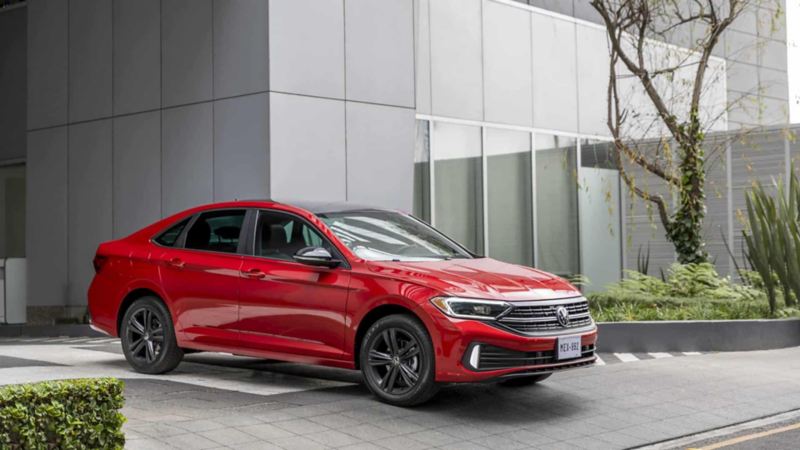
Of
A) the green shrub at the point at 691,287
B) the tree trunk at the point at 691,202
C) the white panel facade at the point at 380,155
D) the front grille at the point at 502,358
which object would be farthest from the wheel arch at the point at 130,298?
the tree trunk at the point at 691,202

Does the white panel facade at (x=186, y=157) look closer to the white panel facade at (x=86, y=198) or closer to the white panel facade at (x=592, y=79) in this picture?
the white panel facade at (x=86, y=198)

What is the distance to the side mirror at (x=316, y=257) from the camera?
8883mm

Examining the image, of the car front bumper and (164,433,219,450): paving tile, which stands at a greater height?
the car front bumper

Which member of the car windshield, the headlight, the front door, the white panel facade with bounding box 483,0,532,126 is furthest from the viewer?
the white panel facade with bounding box 483,0,532,126

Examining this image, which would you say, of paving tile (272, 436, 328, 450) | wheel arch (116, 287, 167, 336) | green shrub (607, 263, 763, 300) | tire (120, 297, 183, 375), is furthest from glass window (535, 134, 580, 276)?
paving tile (272, 436, 328, 450)

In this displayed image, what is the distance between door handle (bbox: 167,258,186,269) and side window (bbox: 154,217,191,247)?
270mm

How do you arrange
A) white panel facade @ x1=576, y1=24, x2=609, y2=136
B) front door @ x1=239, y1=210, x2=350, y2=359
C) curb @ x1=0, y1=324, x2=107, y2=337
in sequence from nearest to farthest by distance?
1. front door @ x1=239, y1=210, x2=350, y2=359
2. curb @ x1=0, y1=324, x2=107, y2=337
3. white panel facade @ x1=576, y1=24, x2=609, y2=136

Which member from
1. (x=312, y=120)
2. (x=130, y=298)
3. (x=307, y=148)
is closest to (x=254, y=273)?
(x=130, y=298)

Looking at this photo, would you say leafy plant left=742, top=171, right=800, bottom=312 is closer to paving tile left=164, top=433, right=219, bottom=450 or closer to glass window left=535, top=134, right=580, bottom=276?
glass window left=535, top=134, right=580, bottom=276

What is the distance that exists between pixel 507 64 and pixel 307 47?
6.22 m

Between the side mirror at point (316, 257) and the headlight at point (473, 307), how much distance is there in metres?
1.19

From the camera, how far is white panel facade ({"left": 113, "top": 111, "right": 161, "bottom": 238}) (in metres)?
16.4

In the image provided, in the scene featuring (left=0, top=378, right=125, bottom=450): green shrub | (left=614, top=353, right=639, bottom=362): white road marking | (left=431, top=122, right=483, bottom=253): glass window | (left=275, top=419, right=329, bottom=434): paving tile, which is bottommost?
(left=614, top=353, right=639, bottom=362): white road marking

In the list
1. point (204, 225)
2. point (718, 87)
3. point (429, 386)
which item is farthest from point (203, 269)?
point (718, 87)
